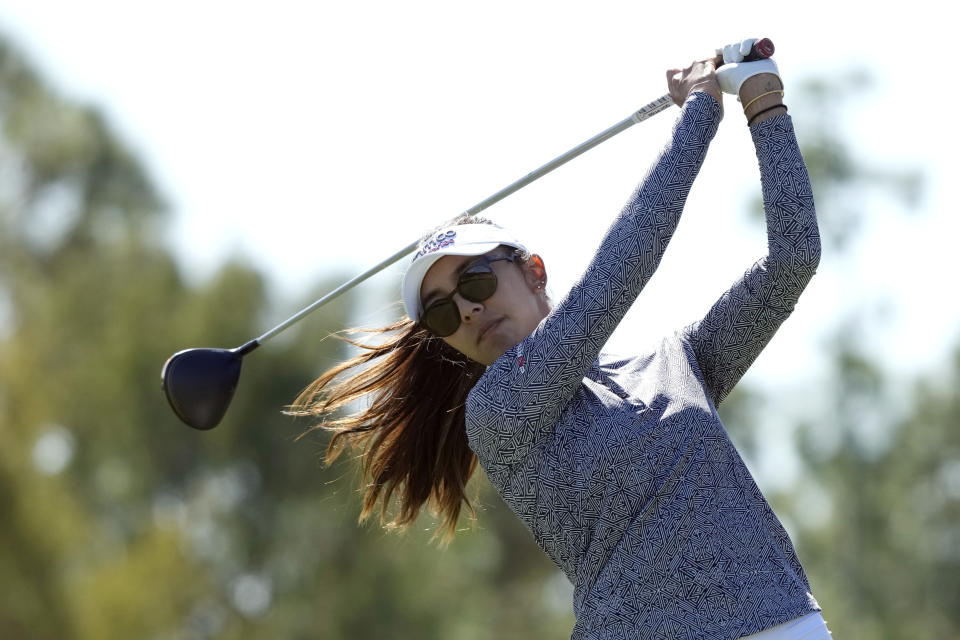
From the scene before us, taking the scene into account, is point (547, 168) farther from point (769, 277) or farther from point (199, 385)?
point (199, 385)

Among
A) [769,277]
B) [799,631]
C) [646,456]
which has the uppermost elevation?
[769,277]

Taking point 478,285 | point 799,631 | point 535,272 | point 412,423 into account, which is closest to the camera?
point 799,631

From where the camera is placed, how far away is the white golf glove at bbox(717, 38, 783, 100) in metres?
2.94

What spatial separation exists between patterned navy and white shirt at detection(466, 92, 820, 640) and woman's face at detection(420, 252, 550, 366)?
0.35m

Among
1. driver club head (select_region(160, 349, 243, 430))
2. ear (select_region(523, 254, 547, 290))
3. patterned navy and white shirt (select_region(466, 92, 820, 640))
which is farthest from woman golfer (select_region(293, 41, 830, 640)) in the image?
driver club head (select_region(160, 349, 243, 430))

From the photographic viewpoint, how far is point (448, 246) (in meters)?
3.27

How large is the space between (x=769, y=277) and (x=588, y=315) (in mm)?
535

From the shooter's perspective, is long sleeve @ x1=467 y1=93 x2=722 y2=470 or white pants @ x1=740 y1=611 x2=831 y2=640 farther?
long sleeve @ x1=467 y1=93 x2=722 y2=470

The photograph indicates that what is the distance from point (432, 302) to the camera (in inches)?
132

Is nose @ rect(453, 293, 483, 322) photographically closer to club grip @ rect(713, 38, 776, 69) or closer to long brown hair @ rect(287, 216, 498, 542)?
long brown hair @ rect(287, 216, 498, 542)

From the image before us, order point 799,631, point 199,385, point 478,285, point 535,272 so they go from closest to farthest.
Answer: point 799,631, point 478,285, point 535,272, point 199,385

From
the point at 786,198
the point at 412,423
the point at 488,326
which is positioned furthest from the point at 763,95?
the point at 412,423

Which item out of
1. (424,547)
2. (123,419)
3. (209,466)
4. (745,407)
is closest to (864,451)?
(745,407)

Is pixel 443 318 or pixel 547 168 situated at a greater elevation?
pixel 547 168
